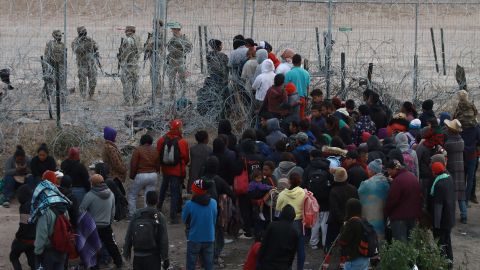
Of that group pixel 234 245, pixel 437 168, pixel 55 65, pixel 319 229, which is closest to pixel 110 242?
pixel 234 245

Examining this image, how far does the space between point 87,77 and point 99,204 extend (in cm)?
625

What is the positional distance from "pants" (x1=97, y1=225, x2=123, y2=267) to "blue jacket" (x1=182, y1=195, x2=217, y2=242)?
48.0 inches

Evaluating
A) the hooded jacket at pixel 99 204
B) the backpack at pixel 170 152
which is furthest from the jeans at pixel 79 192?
the backpack at pixel 170 152

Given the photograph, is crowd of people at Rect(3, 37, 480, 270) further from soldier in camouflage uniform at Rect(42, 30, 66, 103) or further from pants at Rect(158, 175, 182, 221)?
soldier in camouflage uniform at Rect(42, 30, 66, 103)

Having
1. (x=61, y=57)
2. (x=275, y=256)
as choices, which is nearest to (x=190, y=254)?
(x=275, y=256)

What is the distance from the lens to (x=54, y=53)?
17.9 meters

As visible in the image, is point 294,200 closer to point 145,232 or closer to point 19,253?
point 145,232

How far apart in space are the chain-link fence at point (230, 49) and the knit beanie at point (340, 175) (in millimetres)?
5538

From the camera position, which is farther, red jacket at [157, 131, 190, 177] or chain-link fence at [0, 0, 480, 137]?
chain-link fence at [0, 0, 480, 137]

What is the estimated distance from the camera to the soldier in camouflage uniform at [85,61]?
17359mm

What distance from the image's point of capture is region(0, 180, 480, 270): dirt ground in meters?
12.4

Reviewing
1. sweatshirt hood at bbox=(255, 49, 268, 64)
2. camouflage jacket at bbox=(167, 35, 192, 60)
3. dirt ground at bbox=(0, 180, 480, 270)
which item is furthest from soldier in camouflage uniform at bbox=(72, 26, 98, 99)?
dirt ground at bbox=(0, 180, 480, 270)

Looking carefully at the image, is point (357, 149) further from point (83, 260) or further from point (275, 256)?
point (83, 260)

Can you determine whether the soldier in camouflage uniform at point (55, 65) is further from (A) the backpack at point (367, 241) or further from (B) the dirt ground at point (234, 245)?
(A) the backpack at point (367, 241)
